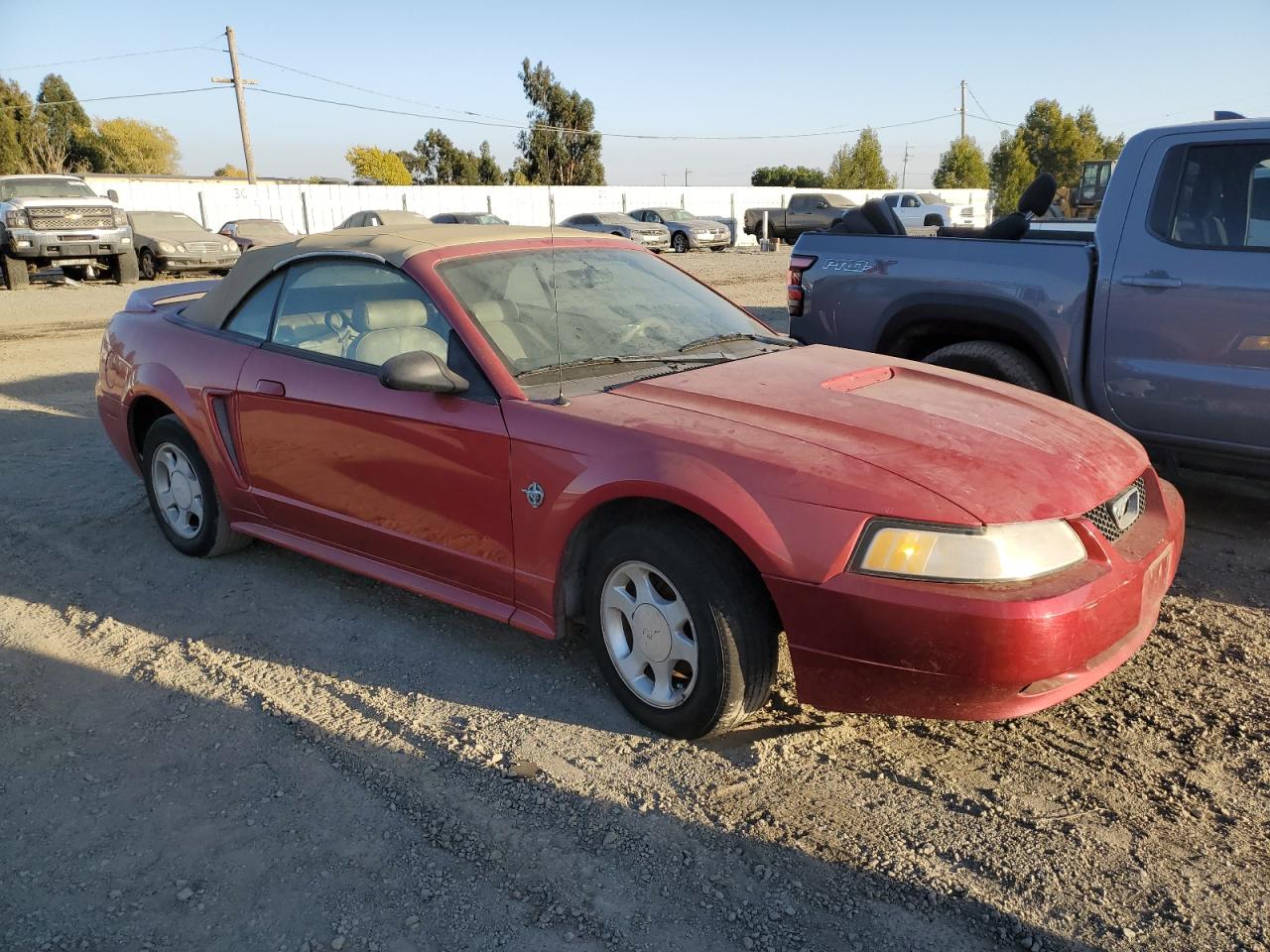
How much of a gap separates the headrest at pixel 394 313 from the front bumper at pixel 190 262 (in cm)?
1885

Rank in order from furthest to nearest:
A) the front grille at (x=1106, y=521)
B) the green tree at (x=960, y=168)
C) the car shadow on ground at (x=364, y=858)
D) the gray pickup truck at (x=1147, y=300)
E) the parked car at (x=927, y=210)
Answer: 1. the green tree at (x=960, y=168)
2. the parked car at (x=927, y=210)
3. the gray pickup truck at (x=1147, y=300)
4. the front grille at (x=1106, y=521)
5. the car shadow on ground at (x=364, y=858)

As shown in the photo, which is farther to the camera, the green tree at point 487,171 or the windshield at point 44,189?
the green tree at point 487,171

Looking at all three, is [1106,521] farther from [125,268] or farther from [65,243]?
[125,268]

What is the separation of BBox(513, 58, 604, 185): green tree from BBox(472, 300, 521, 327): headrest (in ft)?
1.49

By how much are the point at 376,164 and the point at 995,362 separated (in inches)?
3340

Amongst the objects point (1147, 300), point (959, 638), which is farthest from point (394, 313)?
point (1147, 300)

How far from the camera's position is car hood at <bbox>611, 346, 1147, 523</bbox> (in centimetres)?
Answer: 276

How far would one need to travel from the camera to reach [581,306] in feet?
12.7

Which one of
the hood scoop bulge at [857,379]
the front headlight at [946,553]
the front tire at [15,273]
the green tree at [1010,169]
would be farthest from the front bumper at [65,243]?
the green tree at [1010,169]

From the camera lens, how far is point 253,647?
382 cm

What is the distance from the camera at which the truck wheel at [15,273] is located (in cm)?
1900

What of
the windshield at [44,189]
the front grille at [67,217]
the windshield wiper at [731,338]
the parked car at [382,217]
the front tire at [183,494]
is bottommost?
the front tire at [183,494]

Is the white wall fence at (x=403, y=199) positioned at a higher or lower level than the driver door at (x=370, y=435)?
higher

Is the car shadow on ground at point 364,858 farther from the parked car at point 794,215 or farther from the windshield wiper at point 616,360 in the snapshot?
the parked car at point 794,215
